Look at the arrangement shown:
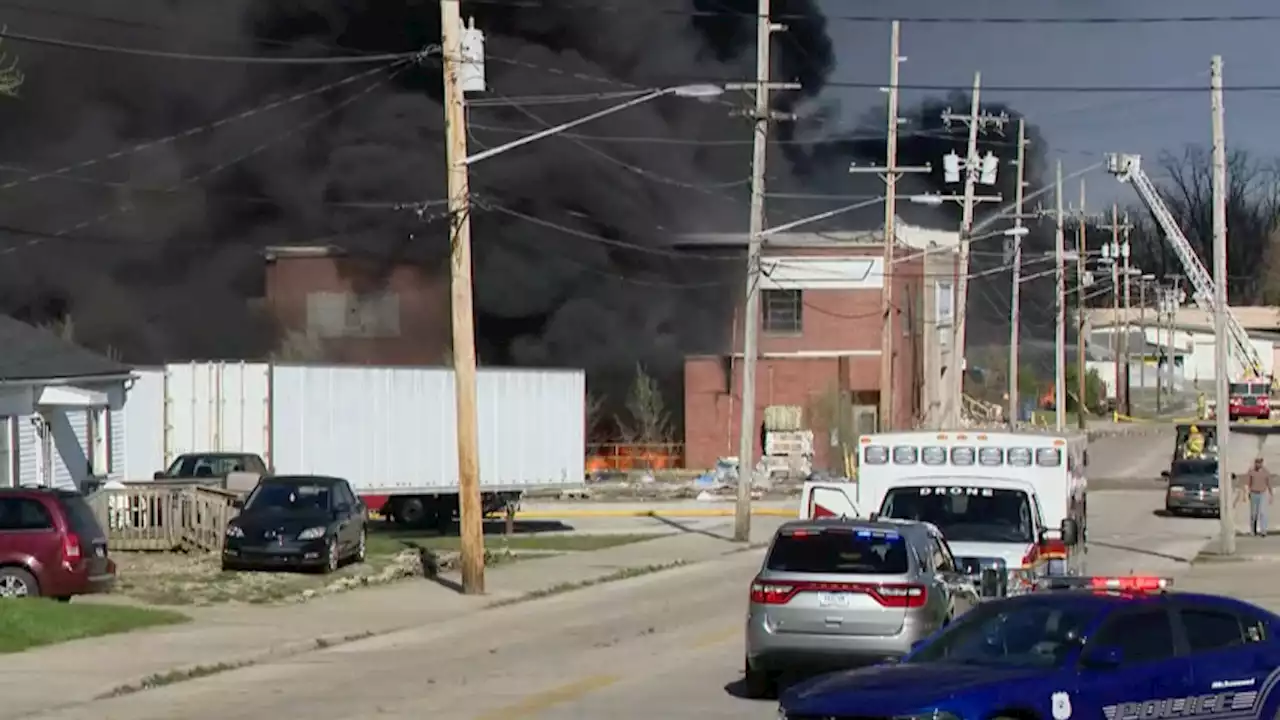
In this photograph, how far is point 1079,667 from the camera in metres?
10.4

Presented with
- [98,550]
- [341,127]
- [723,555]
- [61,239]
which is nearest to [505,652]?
[98,550]

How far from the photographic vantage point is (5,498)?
21.7m

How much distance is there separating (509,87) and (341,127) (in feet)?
17.7

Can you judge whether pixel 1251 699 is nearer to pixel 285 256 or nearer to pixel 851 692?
pixel 851 692

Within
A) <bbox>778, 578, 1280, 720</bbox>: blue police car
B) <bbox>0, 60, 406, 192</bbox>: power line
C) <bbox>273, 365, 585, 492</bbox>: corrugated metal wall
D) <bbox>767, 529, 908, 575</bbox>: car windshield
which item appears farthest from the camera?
<bbox>0, 60, 406, 192</bbox>: power line

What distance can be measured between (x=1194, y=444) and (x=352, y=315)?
24086 mm

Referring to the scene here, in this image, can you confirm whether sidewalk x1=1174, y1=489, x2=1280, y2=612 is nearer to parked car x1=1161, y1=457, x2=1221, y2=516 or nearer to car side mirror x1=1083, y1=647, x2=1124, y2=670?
parked car x1=1161, y1=457, x2=1221, y2=516

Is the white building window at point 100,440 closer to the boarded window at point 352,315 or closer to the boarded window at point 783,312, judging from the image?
the boarded window at point 352,315

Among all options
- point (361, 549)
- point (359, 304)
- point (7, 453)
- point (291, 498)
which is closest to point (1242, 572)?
point (361, 549)

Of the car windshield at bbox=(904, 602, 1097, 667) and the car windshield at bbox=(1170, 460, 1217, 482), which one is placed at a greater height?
the car windshield at bbox=(904, 602, 1097, 667)

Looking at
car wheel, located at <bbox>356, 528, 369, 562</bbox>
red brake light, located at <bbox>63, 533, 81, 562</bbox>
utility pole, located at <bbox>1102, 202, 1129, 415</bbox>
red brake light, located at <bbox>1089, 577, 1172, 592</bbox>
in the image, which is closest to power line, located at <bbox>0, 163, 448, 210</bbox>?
car wheel, located at <bbox>356, 528, 369, 562</bbox>

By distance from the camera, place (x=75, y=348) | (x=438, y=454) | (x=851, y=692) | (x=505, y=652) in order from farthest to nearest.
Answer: (x=438, y=454), (x=75, y=348), (x=505, y=652), (x=851, y=692)

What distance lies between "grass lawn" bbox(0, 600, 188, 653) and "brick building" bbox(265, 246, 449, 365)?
32.4 metres

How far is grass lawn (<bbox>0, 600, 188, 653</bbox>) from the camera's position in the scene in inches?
734
